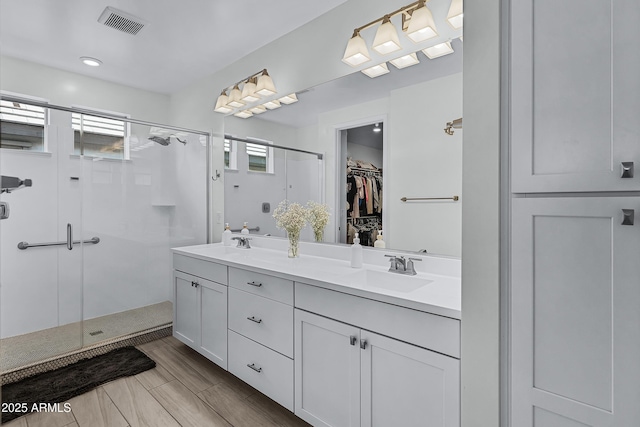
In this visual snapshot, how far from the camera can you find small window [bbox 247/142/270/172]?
2797 mm

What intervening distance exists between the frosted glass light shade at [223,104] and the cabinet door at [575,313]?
2.69m

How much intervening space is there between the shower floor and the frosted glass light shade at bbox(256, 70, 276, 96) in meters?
2.28

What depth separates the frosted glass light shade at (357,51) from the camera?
1981mm

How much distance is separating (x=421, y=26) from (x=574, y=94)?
1.05 m

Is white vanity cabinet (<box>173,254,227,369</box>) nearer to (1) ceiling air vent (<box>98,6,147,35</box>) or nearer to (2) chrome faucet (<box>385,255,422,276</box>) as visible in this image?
(2) chrome faucet (<box>385,255,422,276</box>)

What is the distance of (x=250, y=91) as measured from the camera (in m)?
2.76

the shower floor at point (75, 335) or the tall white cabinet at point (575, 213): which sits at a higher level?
the tall white cabinet at point (575, 213)

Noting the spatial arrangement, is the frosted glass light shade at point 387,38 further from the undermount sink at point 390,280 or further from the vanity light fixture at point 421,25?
the undermount sink at point 390,280

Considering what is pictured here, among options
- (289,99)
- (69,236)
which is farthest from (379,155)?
(69,236)

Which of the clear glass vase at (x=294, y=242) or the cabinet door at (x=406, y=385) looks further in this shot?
the clear glass vase at (x=294, y=242)

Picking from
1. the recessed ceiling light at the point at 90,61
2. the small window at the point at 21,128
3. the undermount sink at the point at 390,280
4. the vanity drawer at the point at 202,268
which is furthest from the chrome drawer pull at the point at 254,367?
the recessed ceiling light at the point at 90,61

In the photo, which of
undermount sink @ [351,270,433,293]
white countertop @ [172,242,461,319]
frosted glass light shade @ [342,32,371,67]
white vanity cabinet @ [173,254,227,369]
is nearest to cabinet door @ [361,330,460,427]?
white countertop @ [172,242,461,319]

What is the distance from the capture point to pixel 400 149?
1901 millimetres

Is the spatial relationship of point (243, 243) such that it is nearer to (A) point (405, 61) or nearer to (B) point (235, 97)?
(B) point (235, 97)
